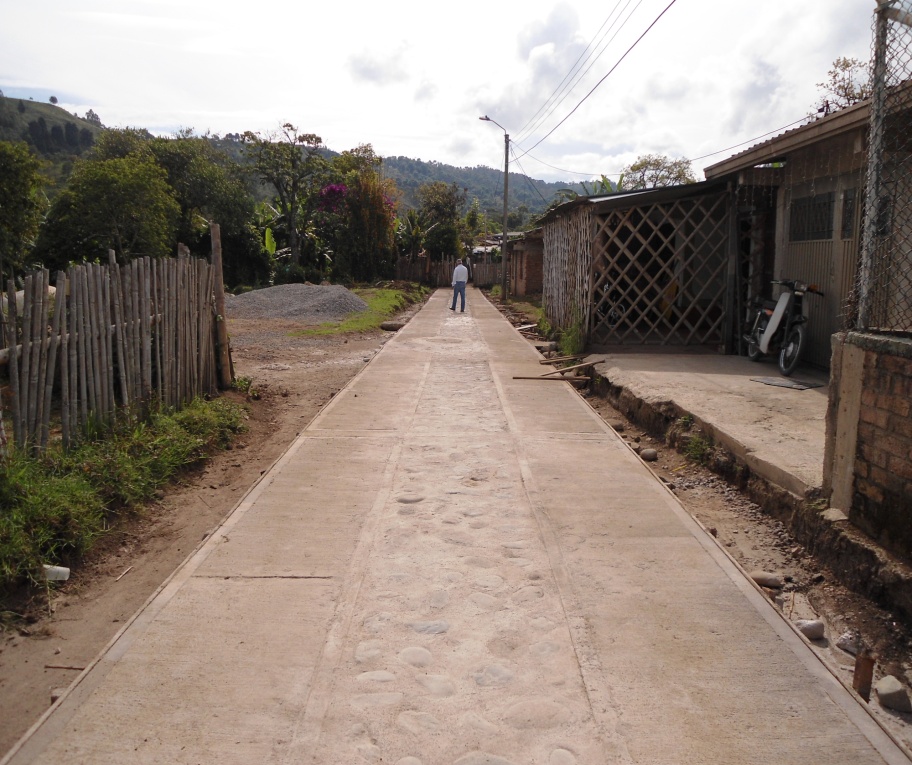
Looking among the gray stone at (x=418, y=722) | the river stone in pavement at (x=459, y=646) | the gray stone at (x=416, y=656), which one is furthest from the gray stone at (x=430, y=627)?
the gray stone at (x=418, y=722)

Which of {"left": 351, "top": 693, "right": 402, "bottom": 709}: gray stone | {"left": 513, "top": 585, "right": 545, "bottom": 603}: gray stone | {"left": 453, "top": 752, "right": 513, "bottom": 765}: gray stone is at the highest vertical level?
{"left": 513, "top": 585, "right": 545, "bottom": 603}: gray stone

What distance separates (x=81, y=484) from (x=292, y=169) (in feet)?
108

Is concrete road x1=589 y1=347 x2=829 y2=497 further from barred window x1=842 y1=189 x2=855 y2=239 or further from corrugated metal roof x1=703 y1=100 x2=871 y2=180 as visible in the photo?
corrugated metal roof x1=703 y1=100 x2=871 y2=180

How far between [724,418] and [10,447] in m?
5.76

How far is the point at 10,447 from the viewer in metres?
4.85

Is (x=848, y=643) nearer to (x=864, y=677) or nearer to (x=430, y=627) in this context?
(x=864, y=677)

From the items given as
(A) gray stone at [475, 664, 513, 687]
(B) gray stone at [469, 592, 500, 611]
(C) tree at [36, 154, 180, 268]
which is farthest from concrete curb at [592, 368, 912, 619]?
(C) tree at [36, 154, 180, 268]

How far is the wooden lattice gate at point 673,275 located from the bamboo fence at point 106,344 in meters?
6.79

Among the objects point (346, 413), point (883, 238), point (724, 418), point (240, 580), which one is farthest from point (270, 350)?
point (883, 238)

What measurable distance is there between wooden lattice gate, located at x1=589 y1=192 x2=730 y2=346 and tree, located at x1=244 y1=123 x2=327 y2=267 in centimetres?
2408

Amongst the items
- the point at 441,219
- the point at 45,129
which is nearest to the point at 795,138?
the point at 441,219

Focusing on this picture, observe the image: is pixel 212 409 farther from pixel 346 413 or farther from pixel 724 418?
pixel 724 418

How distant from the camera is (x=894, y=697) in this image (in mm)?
3266

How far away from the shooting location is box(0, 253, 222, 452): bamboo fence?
502cm
